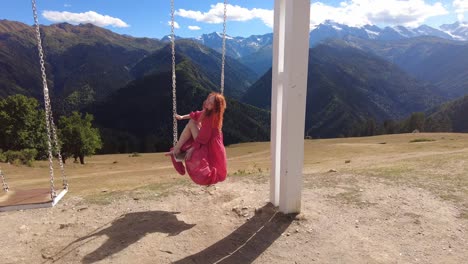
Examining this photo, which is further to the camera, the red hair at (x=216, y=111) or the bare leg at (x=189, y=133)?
the bare leg at (x=189, y=133)

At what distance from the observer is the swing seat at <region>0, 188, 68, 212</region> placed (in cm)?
779

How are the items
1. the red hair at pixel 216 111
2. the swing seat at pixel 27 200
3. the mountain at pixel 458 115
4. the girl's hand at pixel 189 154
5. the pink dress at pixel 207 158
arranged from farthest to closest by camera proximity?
the mountain at pixel 458 115 → the swing seat at pixel 27 200 → the red hair at pixel 216 111 → the girl's hand at pixel 189 154 → the pink dress at pixel 207 158

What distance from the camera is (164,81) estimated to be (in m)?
193

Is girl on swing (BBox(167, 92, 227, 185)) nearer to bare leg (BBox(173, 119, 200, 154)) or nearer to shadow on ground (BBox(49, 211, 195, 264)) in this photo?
bare leg (BBox(173, 119, 200, 154))

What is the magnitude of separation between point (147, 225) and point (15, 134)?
40.2 m

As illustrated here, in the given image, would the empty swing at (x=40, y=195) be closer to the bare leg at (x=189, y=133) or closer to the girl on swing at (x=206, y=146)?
the bare leg at (x=189, y=133)

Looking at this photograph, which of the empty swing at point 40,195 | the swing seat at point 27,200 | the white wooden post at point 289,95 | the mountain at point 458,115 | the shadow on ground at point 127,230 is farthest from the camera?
the mountain at point 458,115

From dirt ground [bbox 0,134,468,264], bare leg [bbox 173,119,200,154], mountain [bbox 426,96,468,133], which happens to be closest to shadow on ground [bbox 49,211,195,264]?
dirt ground [bbox 0,134,468,264]

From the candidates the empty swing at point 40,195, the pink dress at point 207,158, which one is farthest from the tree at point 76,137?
the pink dress at point 207,158

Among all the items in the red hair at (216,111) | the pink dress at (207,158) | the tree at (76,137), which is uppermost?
the red hair at (216,111)

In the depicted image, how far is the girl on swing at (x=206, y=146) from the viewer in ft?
22.2

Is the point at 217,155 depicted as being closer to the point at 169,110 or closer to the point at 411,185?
the point at 411,185

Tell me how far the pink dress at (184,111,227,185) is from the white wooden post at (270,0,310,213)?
3.85 feet

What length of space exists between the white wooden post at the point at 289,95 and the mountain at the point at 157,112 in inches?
4704
